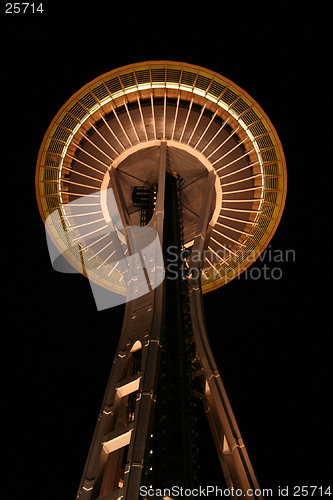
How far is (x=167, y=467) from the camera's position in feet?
35.0

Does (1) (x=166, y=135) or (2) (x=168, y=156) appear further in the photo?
(2) (x=168, y=156)

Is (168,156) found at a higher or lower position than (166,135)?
lower

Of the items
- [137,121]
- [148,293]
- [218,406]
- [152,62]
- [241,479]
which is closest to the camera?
[241,479]

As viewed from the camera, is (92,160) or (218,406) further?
(92,160)

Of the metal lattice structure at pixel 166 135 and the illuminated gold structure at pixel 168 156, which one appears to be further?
the metal lattice structure at pixel 166 135

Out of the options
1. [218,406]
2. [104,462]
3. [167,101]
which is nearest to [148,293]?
[218,406]

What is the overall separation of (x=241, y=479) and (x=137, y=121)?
47.2ft

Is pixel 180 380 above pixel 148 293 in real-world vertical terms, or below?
below

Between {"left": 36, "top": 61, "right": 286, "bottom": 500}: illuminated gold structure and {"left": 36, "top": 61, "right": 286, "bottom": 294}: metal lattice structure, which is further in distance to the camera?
{"left": 36, "top": 61, "right": 286, "bottom": 294}: metal lattice structure

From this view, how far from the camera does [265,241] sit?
20.5 meters

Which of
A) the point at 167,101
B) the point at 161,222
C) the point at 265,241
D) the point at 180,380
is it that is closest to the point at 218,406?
the point at 180,380

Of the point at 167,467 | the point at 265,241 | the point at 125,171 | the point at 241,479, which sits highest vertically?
the point at 125,171

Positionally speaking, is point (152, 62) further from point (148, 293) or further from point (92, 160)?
point (148, 293)

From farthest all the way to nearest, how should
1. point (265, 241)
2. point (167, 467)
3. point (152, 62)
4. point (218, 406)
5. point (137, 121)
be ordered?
1. point (265, 241)
2. point (137, 121)
3. point (152, 62)
4. point (218, 406)
5. point (167, 467)
